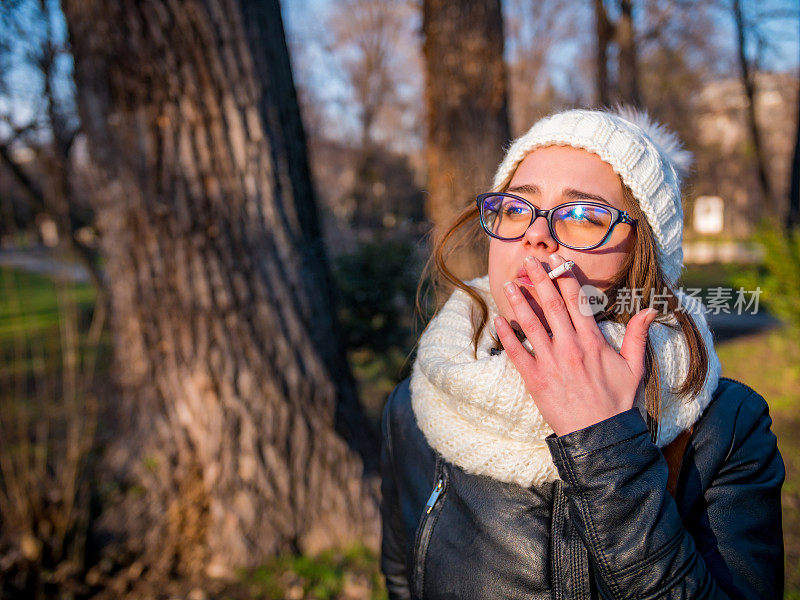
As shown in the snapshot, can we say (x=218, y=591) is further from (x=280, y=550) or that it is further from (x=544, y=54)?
(x=544, y=54)

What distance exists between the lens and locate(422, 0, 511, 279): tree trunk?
3.64 m

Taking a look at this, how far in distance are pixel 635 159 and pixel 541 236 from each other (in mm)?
308

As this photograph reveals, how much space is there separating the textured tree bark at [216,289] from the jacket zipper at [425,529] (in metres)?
1.62

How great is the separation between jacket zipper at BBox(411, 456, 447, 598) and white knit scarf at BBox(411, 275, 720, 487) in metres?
0.11

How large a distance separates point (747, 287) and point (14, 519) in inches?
256

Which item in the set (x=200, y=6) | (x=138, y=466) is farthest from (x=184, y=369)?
(x=200, y=6)

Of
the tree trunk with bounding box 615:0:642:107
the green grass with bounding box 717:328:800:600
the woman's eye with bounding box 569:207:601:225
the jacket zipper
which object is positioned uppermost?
the tree trunk with bounding box 615:0:642:107

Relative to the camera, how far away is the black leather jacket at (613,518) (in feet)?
3.26

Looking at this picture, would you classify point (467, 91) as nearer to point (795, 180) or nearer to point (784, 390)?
point (784, 390)

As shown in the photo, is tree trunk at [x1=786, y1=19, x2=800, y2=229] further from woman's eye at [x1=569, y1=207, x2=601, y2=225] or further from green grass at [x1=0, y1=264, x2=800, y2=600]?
woman's eye at [x1=569, y1=207, x2=601, y2=225]

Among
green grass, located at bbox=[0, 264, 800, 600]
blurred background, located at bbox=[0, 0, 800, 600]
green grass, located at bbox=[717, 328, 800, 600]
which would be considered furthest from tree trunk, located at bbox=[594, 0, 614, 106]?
blurred background, located at bbox=[0, 0, 800, 600]

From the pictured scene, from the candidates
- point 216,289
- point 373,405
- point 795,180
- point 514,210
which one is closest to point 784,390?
point 373,405

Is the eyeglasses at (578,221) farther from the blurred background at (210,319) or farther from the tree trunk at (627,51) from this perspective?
the tree trunk at (627,51)

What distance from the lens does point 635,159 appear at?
4.09 feet
